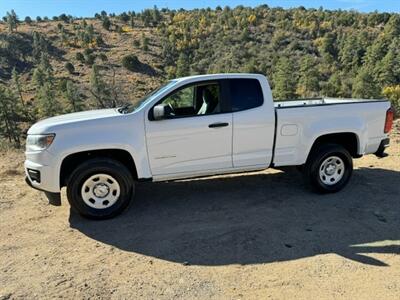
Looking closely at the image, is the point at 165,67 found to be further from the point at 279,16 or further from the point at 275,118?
the point at 275,118

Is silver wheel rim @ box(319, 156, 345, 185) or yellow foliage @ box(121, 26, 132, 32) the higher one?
yellow foliage @ box(121, 26, 132, 32)

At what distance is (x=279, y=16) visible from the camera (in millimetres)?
98312

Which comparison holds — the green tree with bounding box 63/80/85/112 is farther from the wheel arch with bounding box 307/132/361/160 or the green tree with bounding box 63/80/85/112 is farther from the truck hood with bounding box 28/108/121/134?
the wheel arch with bounding box 307/132/361/160

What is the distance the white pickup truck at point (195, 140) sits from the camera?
213 inches

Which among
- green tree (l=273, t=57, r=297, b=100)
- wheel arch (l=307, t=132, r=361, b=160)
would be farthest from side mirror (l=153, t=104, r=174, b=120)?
green tree (l=273, t=57, r=297, b=100)

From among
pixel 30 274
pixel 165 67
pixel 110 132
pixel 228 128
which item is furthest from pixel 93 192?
pixel 165 67

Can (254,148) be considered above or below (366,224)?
above

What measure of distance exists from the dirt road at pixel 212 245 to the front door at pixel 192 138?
24.7 inches

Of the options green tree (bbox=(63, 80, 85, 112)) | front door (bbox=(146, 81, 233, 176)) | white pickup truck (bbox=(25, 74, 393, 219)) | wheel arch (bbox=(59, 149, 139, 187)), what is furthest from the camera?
green tree (bbox=(63, 80, 85, 112))

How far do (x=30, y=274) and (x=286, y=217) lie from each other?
3.15 metres

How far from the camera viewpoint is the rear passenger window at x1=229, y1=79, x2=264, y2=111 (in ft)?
19.7

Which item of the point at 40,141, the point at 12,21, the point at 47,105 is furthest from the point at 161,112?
the point at 12,21

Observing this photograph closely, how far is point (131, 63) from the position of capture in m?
72.6

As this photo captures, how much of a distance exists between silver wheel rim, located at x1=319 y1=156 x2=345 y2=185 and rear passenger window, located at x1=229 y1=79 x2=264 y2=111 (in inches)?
57.0
